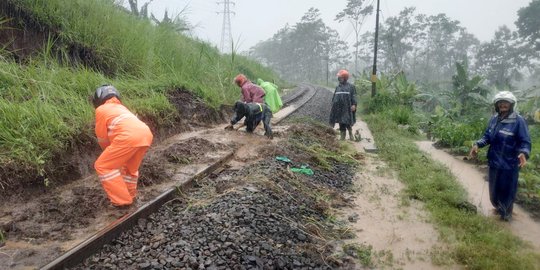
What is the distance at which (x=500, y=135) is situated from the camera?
4.63 metres

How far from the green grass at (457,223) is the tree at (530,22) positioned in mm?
30300

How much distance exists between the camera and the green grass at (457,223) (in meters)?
3.58

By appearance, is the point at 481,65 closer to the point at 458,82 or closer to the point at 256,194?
the point at 458,82

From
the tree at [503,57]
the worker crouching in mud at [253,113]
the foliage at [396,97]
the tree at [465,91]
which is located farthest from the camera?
the tree at [503,57]

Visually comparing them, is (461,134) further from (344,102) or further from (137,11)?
(137,11)

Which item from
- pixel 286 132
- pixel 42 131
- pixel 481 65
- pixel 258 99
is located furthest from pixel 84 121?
pixel 481 65

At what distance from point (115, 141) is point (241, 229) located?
62.0 inches

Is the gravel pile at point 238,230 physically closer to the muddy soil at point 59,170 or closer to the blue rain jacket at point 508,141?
the muddy soil at point 59,170

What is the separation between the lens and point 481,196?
573 cm

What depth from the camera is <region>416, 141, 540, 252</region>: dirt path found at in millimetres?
4500

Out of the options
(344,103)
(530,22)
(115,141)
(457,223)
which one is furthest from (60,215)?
(530,22)

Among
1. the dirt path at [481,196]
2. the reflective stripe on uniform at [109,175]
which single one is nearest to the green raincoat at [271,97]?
the dirt path at [481,196]

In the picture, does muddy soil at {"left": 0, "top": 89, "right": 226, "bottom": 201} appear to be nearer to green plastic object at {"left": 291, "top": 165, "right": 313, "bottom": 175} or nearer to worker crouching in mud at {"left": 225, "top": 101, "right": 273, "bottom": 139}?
worker crouching in mud at {"left": 225, "top": 101, "right": 273, "bottom": 139}

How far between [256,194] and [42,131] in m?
2.78
